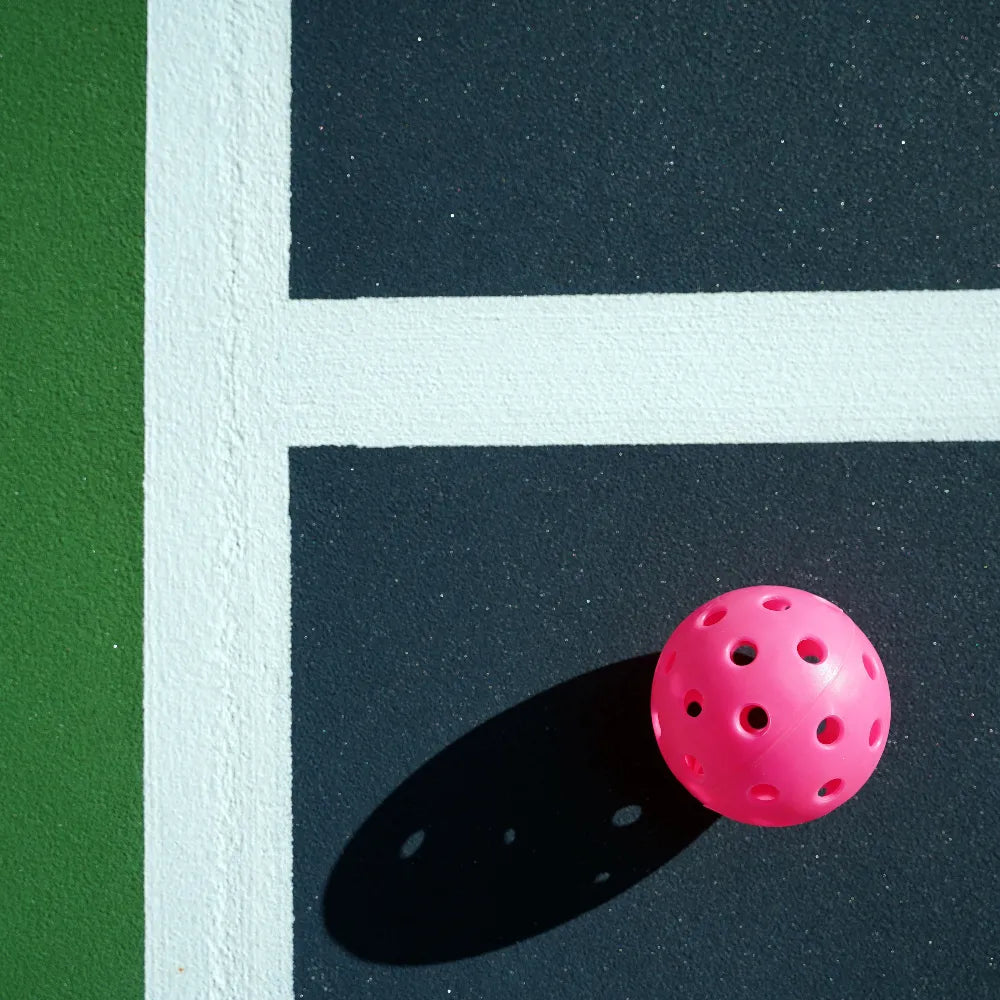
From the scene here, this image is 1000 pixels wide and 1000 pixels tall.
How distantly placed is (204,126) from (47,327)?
0.66m

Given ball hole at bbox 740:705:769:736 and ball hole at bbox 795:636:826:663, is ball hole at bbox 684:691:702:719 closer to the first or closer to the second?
ball hole at bbox 740:705:769:736

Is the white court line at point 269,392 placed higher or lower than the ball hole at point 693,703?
higher

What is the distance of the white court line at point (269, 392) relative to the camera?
2.11m

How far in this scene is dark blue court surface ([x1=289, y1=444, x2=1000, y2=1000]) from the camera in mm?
2086

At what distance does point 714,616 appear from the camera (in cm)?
180

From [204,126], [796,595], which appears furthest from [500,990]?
[204,126]

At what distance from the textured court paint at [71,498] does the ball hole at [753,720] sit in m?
1.48

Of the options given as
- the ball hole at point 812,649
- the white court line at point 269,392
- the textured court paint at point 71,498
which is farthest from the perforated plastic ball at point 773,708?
the textured court paint at point 71,498

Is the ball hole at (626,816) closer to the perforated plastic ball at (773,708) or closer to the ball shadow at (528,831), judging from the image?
the ball shadow at (528,831)

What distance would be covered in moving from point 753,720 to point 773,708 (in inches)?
4.9

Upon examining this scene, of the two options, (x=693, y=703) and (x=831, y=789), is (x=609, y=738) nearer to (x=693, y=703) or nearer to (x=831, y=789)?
(x=693, y=703)

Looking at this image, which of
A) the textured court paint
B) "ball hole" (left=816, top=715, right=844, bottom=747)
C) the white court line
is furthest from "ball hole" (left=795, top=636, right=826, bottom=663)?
the textured court paint

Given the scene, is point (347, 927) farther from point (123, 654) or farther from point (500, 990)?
point (123, 654)

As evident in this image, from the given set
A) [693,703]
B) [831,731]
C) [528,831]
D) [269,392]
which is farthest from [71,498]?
[831,731]
